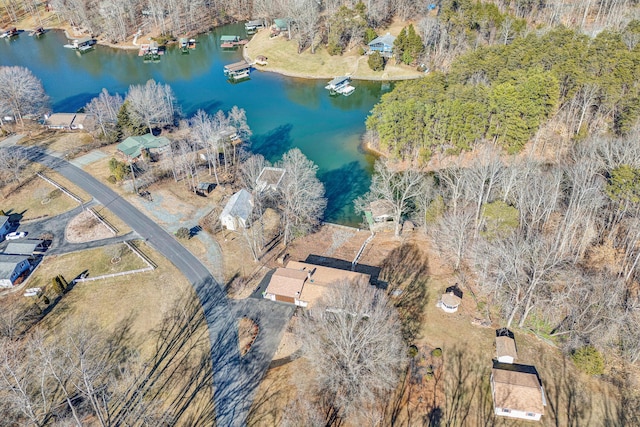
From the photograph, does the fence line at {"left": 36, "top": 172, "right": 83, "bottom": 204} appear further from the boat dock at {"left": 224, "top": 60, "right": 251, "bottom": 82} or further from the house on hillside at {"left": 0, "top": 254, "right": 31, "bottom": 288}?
the boat dock at {"left": 224, "top": 60, "right": 251, "bottom": 82}

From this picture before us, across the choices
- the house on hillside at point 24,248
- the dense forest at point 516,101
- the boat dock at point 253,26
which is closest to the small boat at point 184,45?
the boat dock at point 253,26

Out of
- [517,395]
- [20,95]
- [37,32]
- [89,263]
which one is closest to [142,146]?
[89,263]

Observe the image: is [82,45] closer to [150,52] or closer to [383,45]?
[150,52]

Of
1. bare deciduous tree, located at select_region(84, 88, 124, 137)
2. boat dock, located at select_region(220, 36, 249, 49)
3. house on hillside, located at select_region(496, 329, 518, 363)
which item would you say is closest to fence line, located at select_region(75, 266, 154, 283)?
bare deciduous tree, located at select_region(84, 88, 124, 137)

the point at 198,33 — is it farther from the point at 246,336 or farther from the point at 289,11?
the point at 246,336

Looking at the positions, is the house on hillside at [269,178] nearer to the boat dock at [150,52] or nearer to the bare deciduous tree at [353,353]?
the bare deciduous tree at [353,353]
